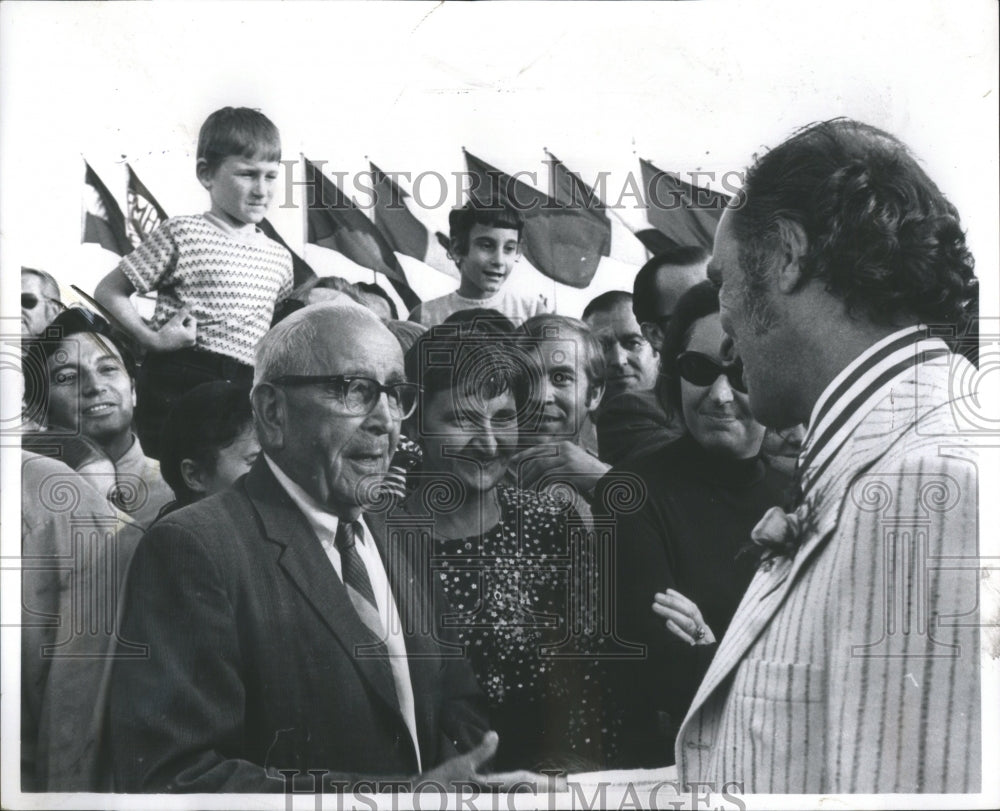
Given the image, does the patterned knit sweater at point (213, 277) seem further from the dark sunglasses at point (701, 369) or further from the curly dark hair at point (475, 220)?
the dark sunglasses at point (701, 369)

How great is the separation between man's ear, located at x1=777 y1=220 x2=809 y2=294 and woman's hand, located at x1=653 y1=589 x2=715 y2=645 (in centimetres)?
107

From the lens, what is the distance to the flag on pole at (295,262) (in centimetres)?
379

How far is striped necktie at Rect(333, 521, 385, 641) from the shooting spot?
12.1 feet

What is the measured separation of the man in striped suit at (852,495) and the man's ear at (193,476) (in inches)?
67.2

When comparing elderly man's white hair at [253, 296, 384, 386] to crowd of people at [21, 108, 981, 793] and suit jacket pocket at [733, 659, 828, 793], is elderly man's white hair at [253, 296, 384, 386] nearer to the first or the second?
crowd of people at [21, 108, 981, 793]

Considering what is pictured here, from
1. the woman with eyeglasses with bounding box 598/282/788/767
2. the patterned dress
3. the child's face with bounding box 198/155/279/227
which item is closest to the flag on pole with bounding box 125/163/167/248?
the child's face with bounding box 198/155/279/227

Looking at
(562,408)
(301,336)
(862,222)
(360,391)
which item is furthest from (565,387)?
(862,222)

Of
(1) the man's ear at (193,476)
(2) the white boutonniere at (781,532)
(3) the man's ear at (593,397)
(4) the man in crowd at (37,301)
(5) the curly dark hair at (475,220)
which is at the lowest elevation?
(2) the white boutonniere at (781,532)

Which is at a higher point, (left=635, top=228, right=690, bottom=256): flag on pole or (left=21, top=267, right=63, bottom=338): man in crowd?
(left=635, top=228, right=690, bottom=256): flag on pole

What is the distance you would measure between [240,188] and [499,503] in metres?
1.37

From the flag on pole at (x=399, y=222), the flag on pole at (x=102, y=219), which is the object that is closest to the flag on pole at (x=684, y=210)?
the flag on pole at (x=399, y=222)

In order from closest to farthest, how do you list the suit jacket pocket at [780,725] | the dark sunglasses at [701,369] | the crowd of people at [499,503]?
the suit jacket pocket at [780,725], the crowd of people at [499,503], the dark sunglasses at [701,369]

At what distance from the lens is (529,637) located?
12.2 feet

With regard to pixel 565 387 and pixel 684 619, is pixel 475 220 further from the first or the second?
pixel 684 619
